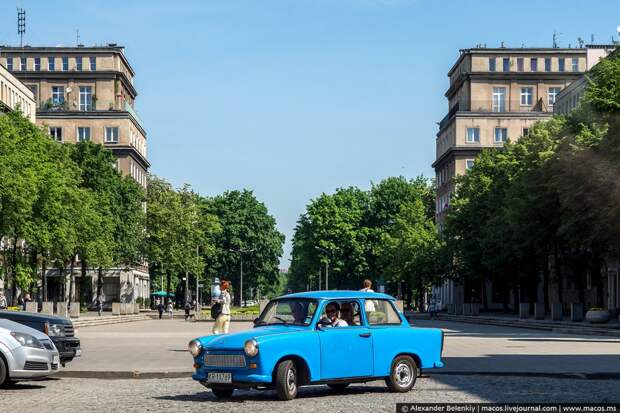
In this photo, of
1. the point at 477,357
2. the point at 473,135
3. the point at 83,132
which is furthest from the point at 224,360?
the point at 473,135

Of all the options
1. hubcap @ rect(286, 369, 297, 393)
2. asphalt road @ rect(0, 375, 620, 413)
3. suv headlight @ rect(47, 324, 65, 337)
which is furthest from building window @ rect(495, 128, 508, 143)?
hubcap @ rect(286, 369, 297, 393)

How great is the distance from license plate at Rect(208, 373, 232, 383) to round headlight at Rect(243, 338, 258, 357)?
0.53 m

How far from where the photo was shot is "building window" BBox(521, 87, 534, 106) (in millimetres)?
127562

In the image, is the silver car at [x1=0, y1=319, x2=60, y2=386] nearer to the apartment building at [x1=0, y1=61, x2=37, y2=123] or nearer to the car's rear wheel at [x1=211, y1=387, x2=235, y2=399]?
the car's rear wheel at [x1=211, y1=387, x2=235, y2=399]

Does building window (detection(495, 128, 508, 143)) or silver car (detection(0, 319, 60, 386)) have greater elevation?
building window (detection(495, 128, 508, 143))

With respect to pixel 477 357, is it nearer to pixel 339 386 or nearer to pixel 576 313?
pixel 339 386

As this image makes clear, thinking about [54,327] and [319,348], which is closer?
[319,348]

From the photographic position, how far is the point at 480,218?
91.9 metres

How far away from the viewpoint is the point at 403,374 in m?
19.0

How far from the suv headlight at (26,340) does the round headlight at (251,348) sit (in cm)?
502

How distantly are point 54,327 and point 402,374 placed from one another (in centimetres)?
876

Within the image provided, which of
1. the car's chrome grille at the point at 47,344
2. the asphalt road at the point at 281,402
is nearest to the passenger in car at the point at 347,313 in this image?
the asphalt road at the point at 281,402

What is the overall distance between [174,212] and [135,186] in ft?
39.0

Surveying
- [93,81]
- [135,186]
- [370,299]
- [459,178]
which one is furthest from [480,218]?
[370,299]
